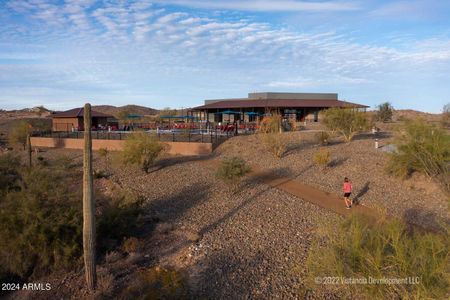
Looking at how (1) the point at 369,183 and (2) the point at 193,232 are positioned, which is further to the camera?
(1) the point at 369,183

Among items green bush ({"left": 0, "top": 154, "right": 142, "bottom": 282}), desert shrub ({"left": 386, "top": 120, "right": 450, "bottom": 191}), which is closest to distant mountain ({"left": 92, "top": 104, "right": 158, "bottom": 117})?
desert shrub ({"left": 386, "top": 120, "right": 450, "bottom": 191})

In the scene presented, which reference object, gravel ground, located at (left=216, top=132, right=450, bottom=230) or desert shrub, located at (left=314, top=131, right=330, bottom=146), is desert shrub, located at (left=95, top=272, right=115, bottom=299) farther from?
desert shrub, located at (left=314, top=131, right=330, bottom=146)

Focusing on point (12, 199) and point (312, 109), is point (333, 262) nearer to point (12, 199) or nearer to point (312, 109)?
point (12, 199)

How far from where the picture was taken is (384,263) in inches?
301

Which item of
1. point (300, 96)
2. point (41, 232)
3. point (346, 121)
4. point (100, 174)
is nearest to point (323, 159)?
point (346, 121)

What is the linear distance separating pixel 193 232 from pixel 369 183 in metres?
8.97

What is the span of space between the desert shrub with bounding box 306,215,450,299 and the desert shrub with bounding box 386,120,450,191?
10.7 meters

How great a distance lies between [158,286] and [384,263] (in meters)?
5.42

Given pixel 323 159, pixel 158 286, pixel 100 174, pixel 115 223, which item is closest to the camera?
pixel 158 286

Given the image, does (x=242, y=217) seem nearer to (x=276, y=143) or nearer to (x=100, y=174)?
(x=276, y=143)

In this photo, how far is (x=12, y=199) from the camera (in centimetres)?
1337

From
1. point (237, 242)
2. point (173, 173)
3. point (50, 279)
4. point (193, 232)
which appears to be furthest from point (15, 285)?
point (173, 173)

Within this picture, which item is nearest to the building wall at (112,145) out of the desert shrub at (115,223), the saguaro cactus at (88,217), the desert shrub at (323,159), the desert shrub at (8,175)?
the desert shrub at (323,159)

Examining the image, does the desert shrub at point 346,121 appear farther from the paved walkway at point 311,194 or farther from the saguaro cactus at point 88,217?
the saguaro cactus at point 88,217
